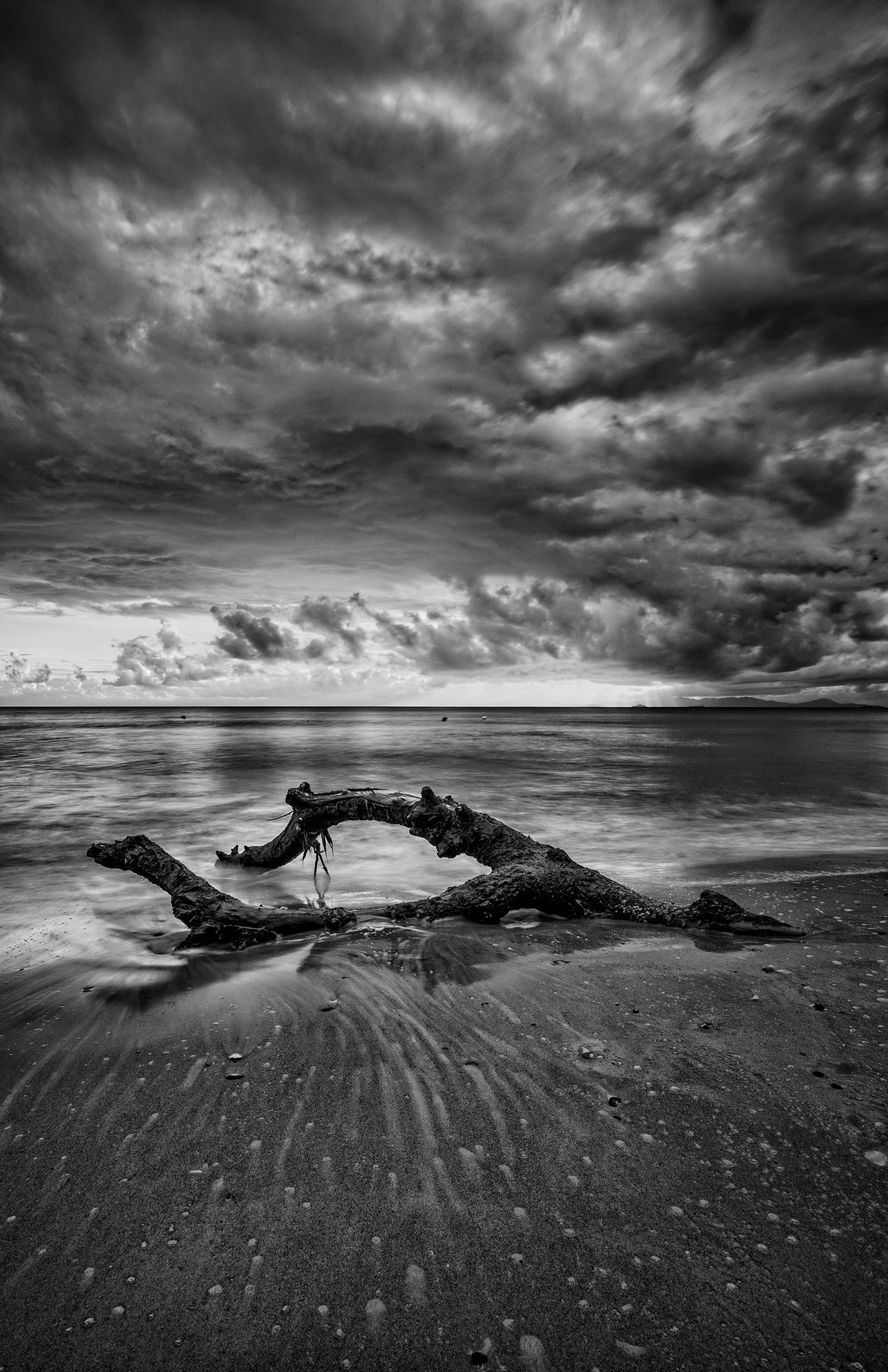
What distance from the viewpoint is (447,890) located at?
802 cm

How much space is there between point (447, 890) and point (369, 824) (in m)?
8.54

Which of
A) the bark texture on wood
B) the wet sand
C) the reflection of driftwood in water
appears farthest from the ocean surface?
the wet sand

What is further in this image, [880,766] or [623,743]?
[623,743]

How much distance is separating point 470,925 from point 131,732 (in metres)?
81.3

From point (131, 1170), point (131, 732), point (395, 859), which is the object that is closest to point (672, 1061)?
point (131, 1170)

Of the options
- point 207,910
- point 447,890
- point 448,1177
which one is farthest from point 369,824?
point 448,1177

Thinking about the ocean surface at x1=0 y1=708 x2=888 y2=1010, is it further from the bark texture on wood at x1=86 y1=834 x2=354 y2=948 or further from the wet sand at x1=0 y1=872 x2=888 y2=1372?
the wet sand at x1=0 y1=872 x2=888 y2=1372

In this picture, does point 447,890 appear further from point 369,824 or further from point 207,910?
point 369,824

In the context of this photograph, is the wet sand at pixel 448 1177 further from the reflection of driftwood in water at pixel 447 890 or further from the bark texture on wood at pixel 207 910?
the reflection of driftwood in water at pixel 447 890

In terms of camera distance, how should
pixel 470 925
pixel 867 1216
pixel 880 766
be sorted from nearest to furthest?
pixel 867 1216 < pixel 470 925 < pixel 880 766

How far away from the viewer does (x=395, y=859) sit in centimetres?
1250

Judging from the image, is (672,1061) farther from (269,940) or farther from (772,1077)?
(269,940)

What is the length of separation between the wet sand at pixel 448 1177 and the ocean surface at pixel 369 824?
2449mm

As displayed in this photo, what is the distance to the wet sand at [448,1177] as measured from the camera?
8.12ft
